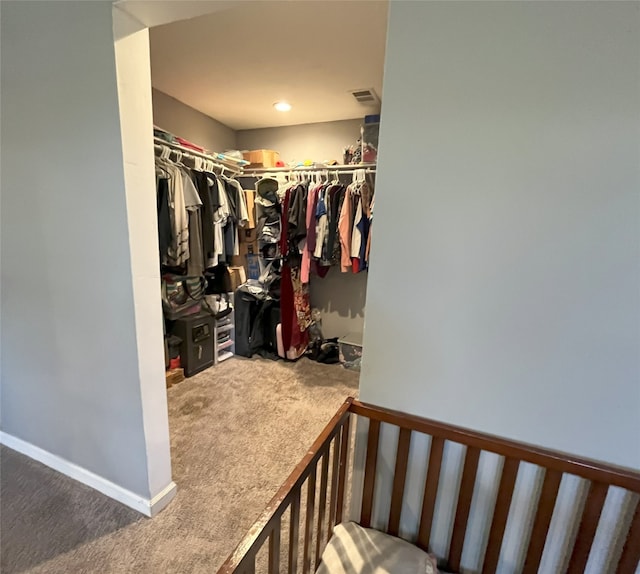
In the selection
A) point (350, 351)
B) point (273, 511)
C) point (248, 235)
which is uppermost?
point (248, 235)

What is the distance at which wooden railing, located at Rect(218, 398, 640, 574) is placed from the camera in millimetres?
871

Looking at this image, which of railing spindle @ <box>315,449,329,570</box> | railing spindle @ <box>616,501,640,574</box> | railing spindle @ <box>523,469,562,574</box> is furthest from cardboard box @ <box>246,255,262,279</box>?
railing spindle @ <box>616,501,640,574</box>

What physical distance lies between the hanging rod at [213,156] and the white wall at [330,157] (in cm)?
55

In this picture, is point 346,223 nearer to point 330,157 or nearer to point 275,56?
point 330,157

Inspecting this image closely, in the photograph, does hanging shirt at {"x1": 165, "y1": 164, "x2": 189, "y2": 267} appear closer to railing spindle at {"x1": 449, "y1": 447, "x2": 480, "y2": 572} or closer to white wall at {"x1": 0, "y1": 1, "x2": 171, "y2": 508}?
white wall at {"x1": 0, "y1": 1, "x2": 171, "y2": 508}

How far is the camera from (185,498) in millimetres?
1711

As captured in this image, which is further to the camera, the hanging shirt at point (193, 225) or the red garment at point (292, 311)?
the red garment at point (292, 311)

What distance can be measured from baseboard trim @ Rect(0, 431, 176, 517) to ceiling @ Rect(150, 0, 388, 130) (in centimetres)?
206

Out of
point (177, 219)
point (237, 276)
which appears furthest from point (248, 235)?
point (177, 219)

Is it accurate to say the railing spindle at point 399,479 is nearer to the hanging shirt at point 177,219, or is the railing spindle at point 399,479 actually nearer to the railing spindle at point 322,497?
the railing spindle at point 322,497

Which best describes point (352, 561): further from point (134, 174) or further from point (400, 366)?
point (134, 174)

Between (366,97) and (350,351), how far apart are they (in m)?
2.22

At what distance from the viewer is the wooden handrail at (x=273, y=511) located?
704mm

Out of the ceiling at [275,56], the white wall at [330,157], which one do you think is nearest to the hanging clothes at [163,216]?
the ceiling at [275,56]
